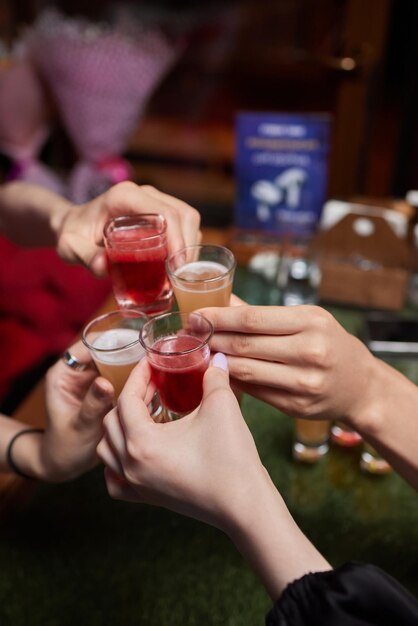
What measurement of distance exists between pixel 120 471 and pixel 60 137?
9.29ft

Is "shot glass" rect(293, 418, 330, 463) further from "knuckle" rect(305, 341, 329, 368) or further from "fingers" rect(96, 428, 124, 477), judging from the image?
"fingers" rect(96, 428, 124, 477)

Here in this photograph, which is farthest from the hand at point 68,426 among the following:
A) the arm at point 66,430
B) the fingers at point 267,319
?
the fingers at point 267,319

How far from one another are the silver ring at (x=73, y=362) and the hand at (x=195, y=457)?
0.99 ft

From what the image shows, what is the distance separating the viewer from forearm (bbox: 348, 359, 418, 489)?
103 cm

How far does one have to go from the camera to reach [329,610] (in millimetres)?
667

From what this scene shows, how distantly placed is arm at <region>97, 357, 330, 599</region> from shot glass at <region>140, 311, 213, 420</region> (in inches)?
4.3

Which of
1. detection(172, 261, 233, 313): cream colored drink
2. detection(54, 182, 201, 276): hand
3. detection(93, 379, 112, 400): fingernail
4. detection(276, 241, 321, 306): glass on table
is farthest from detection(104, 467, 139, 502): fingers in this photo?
detection(276, 241, 321, 306): glass on table

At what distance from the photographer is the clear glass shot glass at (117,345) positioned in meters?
1.06

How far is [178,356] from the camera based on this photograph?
0.95 meters

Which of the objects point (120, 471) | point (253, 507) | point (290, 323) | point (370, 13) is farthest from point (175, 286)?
point (370, 13)

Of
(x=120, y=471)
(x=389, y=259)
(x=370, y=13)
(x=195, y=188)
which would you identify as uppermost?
(x=370, y=13)

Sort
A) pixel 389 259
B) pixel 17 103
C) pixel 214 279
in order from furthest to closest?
pixel 17 103 → pixel 389 259 → pixel 214 279

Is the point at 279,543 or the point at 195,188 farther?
the point at 195,188

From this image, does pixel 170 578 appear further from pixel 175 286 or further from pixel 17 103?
pixel 17 103
